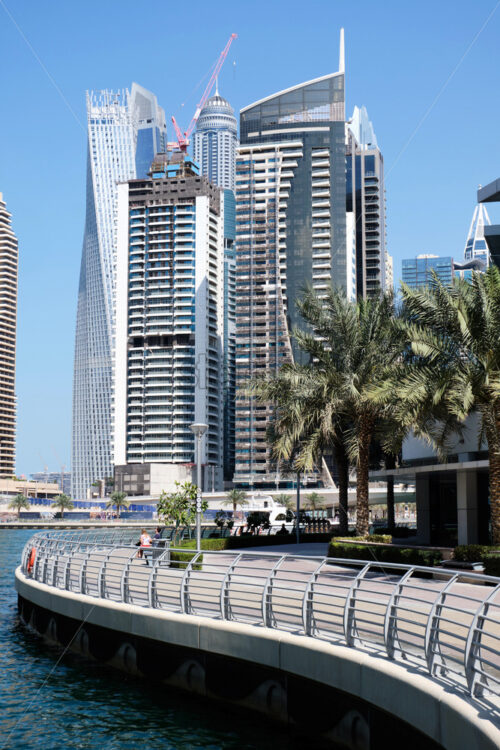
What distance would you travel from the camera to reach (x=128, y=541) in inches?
1889

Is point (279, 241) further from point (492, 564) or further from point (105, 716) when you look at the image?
point (105, 716)

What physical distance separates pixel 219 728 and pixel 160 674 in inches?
145

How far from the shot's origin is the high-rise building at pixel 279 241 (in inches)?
7244

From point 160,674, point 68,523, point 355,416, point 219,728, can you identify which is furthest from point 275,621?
point 68,523

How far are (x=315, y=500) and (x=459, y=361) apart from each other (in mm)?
128803

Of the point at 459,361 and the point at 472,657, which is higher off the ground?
the point at 459,361

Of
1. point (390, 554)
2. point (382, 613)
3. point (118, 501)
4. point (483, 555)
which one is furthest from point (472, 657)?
point (118, 501)

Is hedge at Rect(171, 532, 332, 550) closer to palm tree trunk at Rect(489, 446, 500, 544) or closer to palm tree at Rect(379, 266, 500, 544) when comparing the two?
palm tree at Rect(379, 266, 500, 544)

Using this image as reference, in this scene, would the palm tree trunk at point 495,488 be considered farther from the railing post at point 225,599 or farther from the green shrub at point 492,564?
the railing post at point 225,599

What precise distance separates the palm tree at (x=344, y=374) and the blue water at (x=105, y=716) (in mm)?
14885

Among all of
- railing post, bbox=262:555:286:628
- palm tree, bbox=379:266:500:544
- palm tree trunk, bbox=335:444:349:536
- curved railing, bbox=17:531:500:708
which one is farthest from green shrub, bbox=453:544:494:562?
palm tree trunk, bbox=335:444:349:536

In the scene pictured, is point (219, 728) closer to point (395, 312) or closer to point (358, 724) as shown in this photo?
point (358, 724)

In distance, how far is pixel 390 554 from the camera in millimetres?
28422

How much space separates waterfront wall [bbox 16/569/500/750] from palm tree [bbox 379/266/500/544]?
10.7 metres
